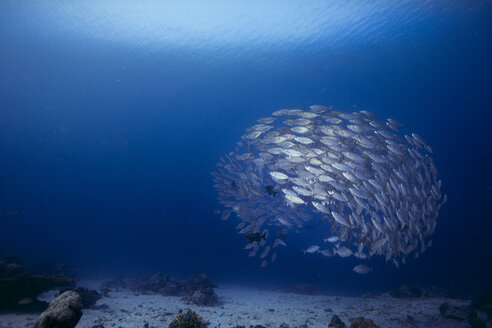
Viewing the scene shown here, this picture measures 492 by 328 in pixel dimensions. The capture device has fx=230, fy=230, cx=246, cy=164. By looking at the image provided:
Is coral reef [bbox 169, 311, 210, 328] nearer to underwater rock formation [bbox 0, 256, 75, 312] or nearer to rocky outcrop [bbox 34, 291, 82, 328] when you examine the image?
rocky outcrop [bbox 34, 291, 82, 328]

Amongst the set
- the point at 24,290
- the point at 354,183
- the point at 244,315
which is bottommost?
the point at 244,315

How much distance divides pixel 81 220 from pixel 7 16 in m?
45.9

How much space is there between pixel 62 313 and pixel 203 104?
3875 cm

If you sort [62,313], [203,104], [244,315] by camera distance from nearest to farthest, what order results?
[62,313] → [244,315] → [203,104]

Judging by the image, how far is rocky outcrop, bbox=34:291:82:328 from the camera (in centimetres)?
301

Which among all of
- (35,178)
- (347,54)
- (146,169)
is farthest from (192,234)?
(35,178)

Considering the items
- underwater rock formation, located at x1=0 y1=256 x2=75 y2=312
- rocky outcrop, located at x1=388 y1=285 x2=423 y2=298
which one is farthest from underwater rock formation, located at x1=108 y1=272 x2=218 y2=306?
rocky outcrop, located at x1=388 y1=285 x2=423 y2=298

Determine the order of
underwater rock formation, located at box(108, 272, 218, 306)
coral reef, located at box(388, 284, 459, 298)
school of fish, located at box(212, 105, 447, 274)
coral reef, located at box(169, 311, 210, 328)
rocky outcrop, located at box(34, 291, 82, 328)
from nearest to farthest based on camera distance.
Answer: rocky outcrop, located at box(34, 291, 82, 328) < coral reef, located at box(169, 311, 210, 328) < school of fish, located at box(212, 105, 447, 274) < underwater rock formation, located at box(108, 272, 218, 306) < coral reef, located at box(388, 284, 459, 298)

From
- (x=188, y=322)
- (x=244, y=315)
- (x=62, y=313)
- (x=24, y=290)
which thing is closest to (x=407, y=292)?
(x=244, y=315)

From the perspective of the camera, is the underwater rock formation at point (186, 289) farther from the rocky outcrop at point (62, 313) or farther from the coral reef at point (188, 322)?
the rocky outcrop at point (62, 313)

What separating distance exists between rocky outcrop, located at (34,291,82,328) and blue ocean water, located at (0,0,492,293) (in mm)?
20075

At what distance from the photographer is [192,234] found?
43.0 m

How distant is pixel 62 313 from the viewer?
3.13 m

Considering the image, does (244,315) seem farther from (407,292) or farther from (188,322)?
(407,292)
